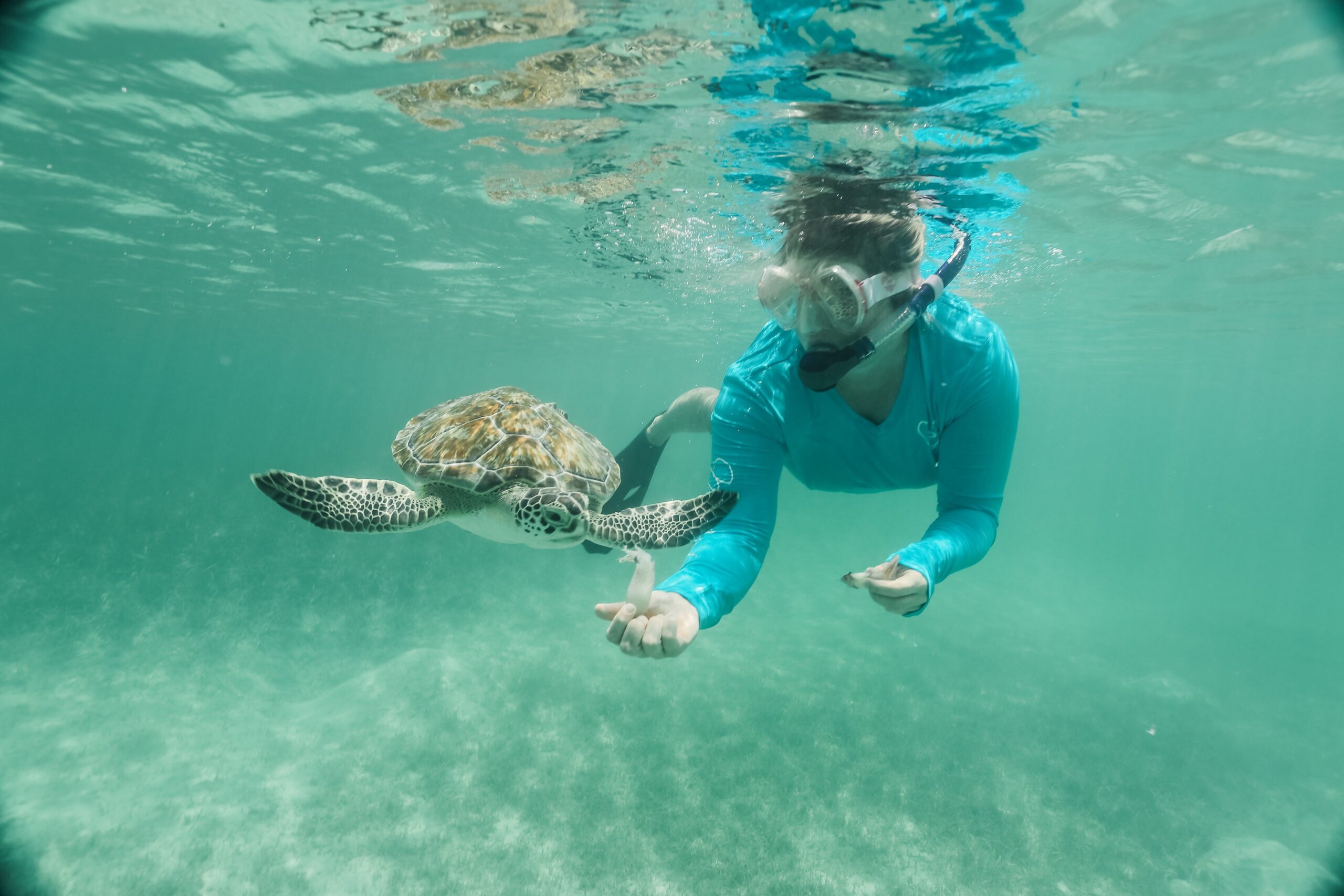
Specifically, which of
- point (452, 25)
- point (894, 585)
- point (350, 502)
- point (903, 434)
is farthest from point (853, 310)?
point (452, 25)

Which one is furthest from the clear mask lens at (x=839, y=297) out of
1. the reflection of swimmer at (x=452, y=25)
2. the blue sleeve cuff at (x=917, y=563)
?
the reflection of swimmer at (x=452, y=25)

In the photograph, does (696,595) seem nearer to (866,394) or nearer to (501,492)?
(866,394)

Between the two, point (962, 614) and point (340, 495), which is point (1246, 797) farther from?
point (340, 495)

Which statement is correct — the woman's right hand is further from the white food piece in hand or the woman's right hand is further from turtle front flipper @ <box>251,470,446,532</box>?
turtle front flipper @ <box>251,470,446,532</box>

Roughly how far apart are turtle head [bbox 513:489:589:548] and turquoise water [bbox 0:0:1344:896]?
486cm

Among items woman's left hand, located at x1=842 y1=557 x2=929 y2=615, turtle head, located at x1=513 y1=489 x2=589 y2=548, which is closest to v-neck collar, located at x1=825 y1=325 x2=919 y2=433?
woman's left hand, located at x1=842 y1=557 x2=929 y2=615

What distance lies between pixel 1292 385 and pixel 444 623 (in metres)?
47.0

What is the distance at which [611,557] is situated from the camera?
20859 millimetres

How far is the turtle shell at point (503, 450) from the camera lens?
4516 millimetres

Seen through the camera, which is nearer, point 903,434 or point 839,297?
point 839,297

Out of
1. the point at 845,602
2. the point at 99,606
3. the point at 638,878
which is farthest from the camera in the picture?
the point at 845,602

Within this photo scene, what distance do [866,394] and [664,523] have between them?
1594 mm

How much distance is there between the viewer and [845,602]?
2117 cm

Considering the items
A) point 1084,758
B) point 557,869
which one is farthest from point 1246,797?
point 557,869
